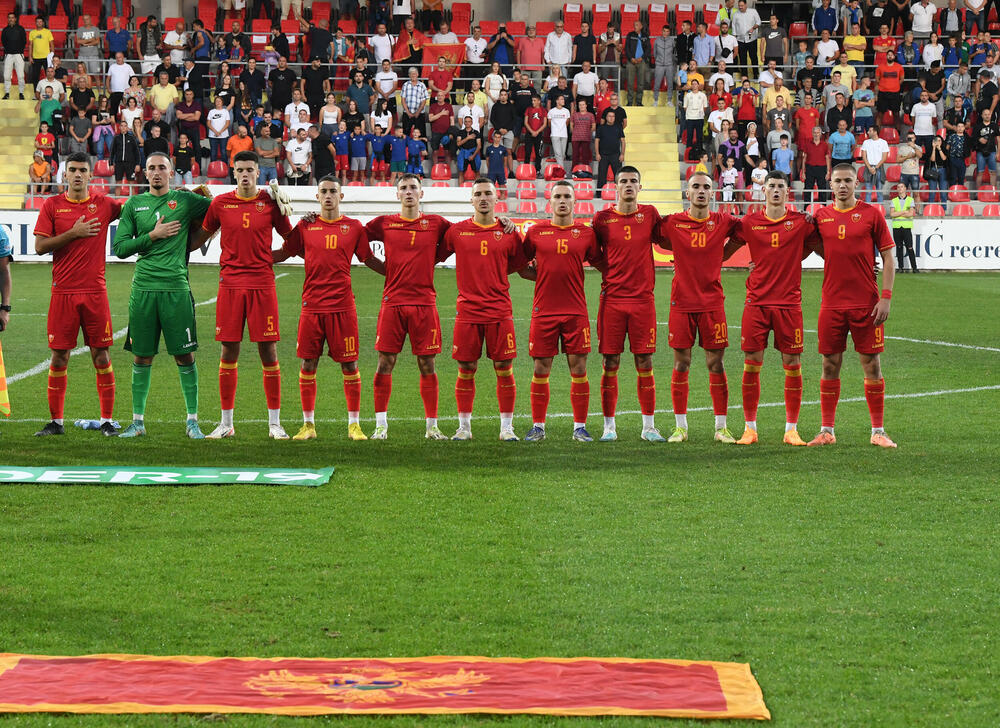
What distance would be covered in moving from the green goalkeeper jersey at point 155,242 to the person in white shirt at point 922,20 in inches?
1054

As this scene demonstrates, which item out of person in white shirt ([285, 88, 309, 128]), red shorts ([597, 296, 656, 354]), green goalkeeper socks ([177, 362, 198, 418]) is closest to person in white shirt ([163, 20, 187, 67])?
person in white shirt ([285, 88, 309, 128])

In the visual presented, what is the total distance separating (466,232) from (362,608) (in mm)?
4704

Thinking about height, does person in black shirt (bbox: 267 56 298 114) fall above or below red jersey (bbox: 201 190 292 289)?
above

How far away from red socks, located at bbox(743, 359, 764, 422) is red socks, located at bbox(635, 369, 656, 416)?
716 millimetres

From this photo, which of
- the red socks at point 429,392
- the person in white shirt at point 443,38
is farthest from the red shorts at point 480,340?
the person in white shirt at point 443,38

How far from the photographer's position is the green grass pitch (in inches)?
214

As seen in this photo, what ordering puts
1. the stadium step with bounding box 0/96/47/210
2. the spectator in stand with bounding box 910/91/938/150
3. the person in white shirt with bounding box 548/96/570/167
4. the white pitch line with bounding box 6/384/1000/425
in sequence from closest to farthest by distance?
the white pitch line with bounding box 6/384/1000/425, the person in white shirt with bounding box 548/96/570/167, the spectator in stand with bounding box 910/91/938/150, the stadium step with bounding box 0/96/47/210

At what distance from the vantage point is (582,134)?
29328 millimetres

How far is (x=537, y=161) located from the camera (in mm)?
29672

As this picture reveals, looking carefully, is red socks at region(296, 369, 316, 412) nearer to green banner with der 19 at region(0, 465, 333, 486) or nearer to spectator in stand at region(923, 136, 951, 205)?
green banner with der 19 at region(0, 465, 333, 486)

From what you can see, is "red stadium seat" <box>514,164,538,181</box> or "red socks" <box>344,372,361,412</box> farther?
"red stadium seat" <box>514,164,538,181</box>

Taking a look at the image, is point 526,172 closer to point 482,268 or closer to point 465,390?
point 482,268

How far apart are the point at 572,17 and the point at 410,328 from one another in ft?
83.4

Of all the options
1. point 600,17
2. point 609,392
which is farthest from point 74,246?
point 600,17
